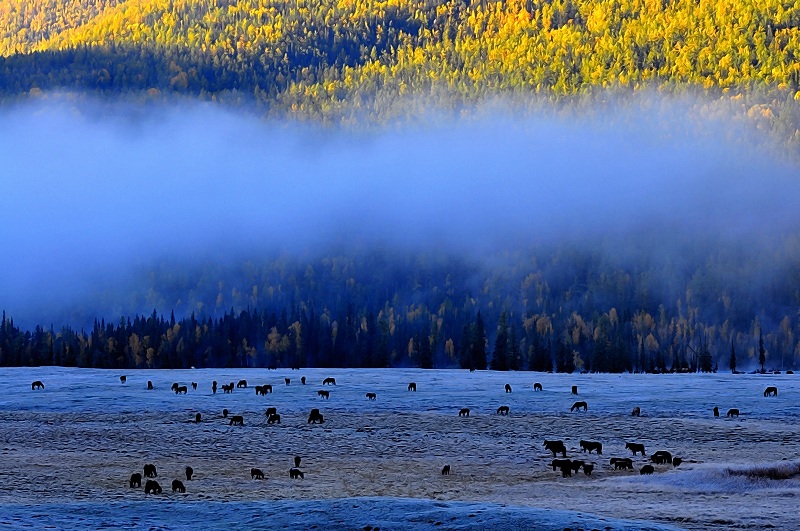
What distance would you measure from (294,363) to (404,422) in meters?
117

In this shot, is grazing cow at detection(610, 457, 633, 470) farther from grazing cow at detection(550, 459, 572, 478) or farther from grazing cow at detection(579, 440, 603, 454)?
grazing cow at detection(579, 440, 603, 454)

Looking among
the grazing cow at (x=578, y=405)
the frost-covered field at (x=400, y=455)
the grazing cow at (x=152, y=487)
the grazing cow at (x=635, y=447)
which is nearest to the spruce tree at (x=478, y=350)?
the frost-covered field at (x=400, y=455)

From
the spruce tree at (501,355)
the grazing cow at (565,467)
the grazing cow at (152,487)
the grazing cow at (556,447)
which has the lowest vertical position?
the grazing cow at (152,487)

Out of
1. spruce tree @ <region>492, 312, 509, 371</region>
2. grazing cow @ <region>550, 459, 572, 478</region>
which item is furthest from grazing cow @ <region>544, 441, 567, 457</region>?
spruce tree @ <region>492, 312, 509, 371</region>

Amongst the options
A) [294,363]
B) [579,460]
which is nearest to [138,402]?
[579,460]

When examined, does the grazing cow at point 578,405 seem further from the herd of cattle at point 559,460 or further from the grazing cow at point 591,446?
the grazing cow at point 591,446

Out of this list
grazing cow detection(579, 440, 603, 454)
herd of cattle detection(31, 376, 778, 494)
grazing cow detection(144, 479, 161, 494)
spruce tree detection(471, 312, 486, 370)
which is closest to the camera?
grazing cow detection(144, 479, 161, 494)

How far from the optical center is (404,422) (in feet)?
236

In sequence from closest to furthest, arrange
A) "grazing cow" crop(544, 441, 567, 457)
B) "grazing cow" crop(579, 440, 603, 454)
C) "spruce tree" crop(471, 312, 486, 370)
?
"grazing cow" crop(544, 441, 567, 457)
"grazing cow" crop(579, 440, 603, 454)
"spruce tree" crop(471, 312, 486, 370)

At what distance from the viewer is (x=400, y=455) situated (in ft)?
196

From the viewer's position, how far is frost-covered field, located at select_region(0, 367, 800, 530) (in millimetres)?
40281

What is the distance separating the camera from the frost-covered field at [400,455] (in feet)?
132

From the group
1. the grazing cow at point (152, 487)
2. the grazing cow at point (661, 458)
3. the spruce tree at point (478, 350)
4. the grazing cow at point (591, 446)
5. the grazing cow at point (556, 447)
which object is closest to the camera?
the grazing cow at point (152, 487)

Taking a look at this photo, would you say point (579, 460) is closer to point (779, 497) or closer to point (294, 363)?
point (779, 497)
